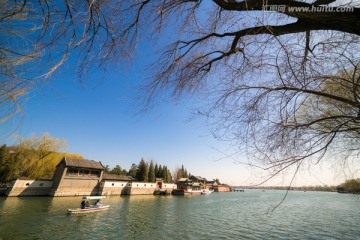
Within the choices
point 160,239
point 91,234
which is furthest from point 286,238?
point 91,234

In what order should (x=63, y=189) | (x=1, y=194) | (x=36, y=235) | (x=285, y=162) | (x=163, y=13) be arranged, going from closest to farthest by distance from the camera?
(x=285, y=162) < (x=163, y=13) < (x=36, y=235) < (x=1, y=194) < (x=63, y=189)

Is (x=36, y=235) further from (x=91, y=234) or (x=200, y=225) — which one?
(x=200, y=225)

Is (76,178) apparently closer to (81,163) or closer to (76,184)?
(76,184)

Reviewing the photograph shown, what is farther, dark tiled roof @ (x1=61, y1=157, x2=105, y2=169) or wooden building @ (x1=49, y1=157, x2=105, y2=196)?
dark tiled roof @ (x1=61, y1=157, x2=105, y2=169)

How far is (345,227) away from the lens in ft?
55.3

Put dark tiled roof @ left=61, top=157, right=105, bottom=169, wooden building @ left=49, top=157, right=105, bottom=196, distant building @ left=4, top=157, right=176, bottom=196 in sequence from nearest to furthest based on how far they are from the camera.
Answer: distant building @ left=4, top=157, right=176, bottom=196
wooden building @ left=49, top=157, right=105, bottom=196
dark tiled roof @ left=61, top=157, right=105, bottom=169

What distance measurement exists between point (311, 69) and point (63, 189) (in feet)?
124

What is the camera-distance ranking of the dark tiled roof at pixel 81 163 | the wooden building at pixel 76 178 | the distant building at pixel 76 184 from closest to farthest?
the distant building at pixel 76 184 < the wooden building at pixel 76 178 < the dark tiled roof at pixel 81 163

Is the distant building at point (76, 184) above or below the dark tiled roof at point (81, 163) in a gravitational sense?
below

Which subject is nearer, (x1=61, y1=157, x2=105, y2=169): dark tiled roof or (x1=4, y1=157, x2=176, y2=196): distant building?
(x1=4, y1=157, x2=176, y2=196): distant building

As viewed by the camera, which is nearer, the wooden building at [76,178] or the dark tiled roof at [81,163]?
the wooden building at [76,178]

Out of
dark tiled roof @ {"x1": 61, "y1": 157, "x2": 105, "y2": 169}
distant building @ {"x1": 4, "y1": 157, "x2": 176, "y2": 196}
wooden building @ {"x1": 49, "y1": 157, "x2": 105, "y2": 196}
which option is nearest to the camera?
distant building @ {"x1": 4, "y1": 157, "x2": 176, "y2": 196}

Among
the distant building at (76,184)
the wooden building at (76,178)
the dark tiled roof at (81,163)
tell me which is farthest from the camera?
the dark tiled roof at (81,163)

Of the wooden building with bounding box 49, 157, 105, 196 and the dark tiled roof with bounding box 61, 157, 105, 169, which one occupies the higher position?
the dark tiled roof with bounding box 61, 157, 105, 169
